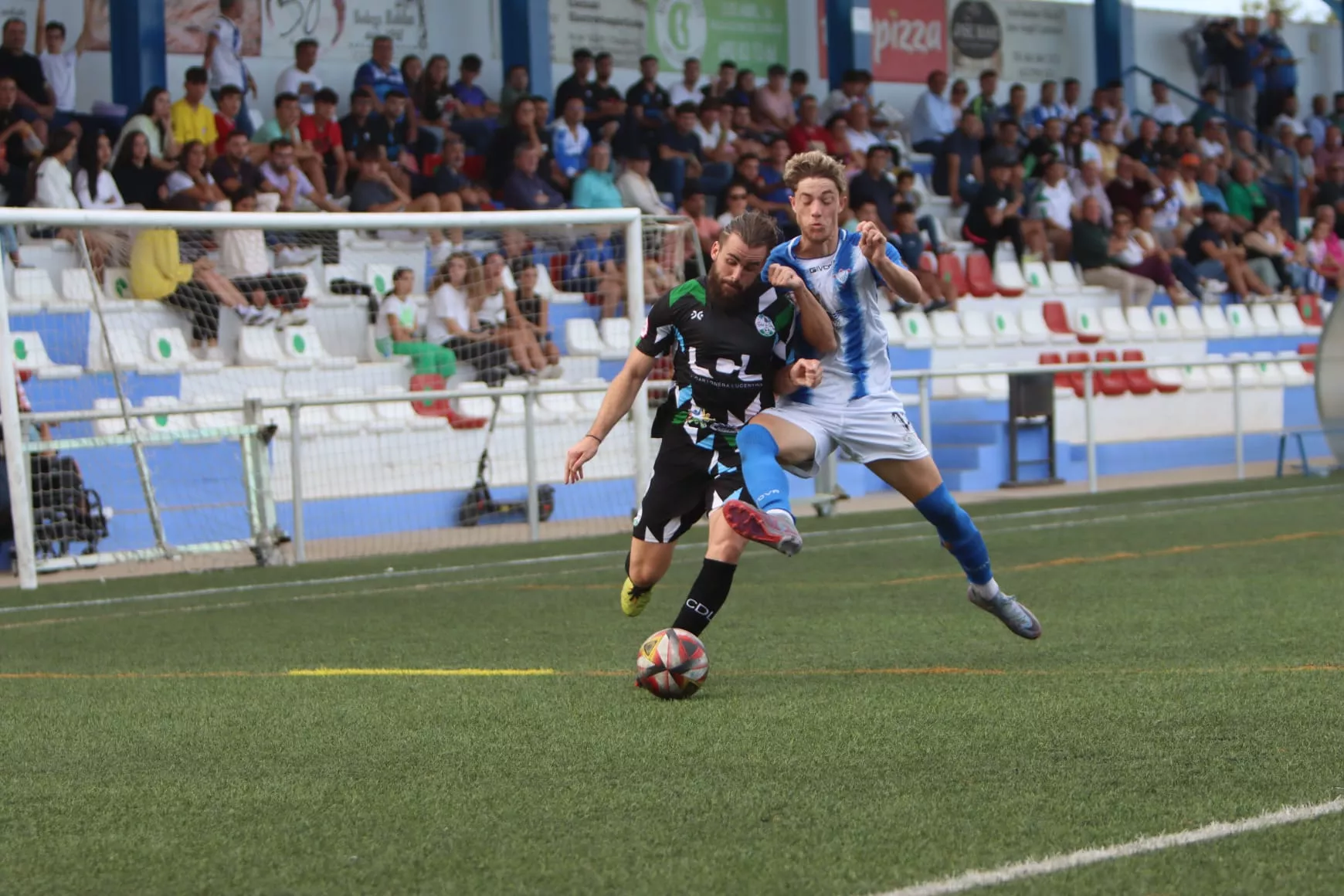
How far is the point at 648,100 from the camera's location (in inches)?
822

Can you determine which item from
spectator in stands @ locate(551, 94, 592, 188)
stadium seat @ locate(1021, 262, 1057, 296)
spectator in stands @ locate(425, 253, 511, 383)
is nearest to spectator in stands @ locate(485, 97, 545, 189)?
spectator in stands @ locate(551, 94, 592, 188)

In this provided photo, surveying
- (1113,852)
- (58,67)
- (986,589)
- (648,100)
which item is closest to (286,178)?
(58,67)

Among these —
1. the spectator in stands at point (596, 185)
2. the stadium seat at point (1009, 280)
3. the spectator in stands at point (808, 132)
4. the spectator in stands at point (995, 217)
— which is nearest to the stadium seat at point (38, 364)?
the spectator in stands at point (596, 185)

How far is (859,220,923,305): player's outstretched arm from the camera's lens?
20.5 ft

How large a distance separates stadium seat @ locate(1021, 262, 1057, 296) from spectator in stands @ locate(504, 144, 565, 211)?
6730 millimetres

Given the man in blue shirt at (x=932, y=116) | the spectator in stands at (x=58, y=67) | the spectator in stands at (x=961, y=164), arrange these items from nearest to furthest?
the spectator in stands at (x=58, y=67), the spectator in stands at (x=961, y=164), the man in blue shirt at (x=932, y=116)

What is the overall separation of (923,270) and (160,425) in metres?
9.90

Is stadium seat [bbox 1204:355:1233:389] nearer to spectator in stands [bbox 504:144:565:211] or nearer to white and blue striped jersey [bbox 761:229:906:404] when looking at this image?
spectator in stands [bbox 504:144:565:211]

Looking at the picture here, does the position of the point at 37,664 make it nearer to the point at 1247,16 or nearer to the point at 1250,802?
the point at 1250,802

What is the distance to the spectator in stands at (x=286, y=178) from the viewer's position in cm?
1655

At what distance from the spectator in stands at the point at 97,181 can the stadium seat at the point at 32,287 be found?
6.27 feet

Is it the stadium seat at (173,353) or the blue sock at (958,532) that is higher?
the stadium seat at (173,353)

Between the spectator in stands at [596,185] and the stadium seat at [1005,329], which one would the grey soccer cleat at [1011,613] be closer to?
the spectator in stands at [596,185]

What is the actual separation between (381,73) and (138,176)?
4217 millimetres
